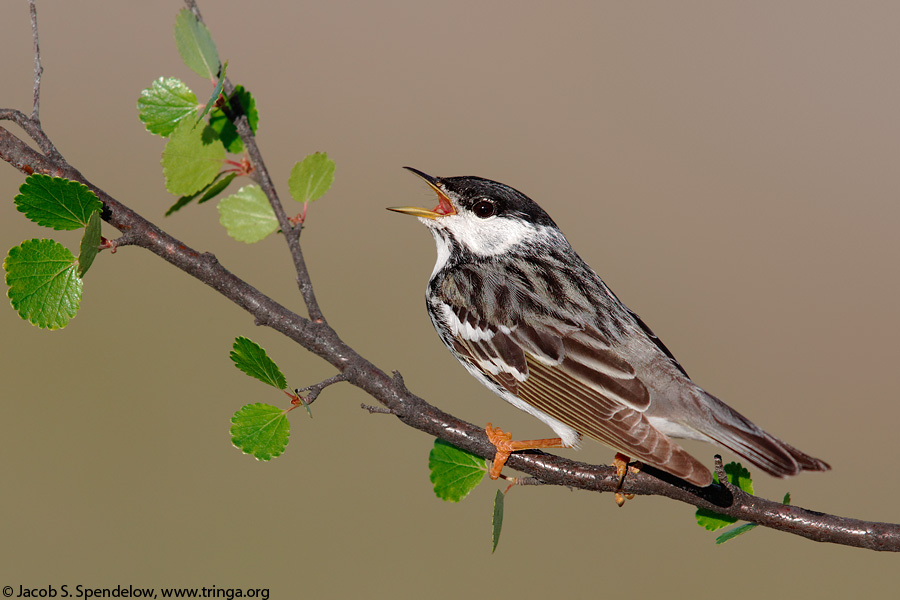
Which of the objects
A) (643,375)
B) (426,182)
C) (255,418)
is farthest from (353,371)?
(426,182)

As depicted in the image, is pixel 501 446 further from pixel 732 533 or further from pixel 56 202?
pixel 56 202

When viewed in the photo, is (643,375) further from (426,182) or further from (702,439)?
(426,182)

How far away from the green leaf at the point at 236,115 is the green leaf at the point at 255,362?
99 centimetres

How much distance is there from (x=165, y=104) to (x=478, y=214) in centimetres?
222

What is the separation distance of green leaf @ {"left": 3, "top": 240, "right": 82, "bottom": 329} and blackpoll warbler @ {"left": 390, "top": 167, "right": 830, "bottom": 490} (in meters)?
1.68

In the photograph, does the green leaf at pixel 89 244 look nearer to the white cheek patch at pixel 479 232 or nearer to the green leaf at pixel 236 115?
the green leaf at pixel 236 115

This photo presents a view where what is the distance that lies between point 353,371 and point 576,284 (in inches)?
75.4

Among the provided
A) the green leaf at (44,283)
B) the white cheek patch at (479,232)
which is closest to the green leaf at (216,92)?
the green leaf at (44,283)

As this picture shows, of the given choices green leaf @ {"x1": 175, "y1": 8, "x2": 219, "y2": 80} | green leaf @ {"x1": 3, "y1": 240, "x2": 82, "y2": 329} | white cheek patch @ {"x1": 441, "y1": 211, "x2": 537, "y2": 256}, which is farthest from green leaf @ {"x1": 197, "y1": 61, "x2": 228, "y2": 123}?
white cheek patch @ {"x1": 441, "y1": 211, "x2": 537, "y2": 256}

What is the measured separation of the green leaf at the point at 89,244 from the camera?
215 cm

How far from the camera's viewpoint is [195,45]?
2.50m

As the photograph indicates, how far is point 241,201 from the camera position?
2959 mm

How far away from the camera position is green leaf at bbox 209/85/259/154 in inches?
108

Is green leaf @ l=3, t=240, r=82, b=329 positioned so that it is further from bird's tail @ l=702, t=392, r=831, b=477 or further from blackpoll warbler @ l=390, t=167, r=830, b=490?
bird's tail @ l=702, t=392, r=831, b=477
